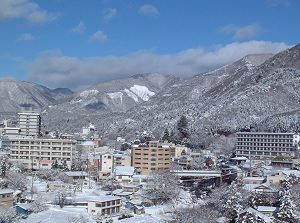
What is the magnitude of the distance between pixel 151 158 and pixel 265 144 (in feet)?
57.5

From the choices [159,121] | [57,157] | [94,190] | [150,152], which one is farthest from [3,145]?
[159,121]

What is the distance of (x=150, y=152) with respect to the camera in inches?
1806

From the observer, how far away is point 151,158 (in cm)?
4591

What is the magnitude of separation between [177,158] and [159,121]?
153ft

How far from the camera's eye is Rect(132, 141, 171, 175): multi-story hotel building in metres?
45.7

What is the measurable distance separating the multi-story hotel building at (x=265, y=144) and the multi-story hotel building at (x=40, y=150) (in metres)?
21.3

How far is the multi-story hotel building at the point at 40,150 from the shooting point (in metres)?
49.0

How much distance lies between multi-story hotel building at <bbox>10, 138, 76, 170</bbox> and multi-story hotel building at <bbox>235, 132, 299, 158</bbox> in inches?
838

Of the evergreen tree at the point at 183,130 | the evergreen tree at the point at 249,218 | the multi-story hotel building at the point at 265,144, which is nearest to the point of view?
the evergreen tree at the point at 249,218

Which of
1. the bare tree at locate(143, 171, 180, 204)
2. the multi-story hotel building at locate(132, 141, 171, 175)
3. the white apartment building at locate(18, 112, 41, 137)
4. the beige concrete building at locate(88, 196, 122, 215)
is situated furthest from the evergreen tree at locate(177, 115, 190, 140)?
the beige concrete building at locate(88, 196, 122, 215)

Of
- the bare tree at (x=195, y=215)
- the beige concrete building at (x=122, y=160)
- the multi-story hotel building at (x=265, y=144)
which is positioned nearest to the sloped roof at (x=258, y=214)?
the bare tree at (x=195, y=215)

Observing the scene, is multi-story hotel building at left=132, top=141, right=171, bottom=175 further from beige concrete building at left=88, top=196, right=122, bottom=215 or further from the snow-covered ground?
beige concrete building at left=88, top=196, right=122, bottom=215

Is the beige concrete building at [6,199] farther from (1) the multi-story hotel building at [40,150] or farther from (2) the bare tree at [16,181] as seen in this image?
(1) the multi-story hotel building at [40,150]

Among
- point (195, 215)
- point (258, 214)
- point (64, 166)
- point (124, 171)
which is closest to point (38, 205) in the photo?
point (195, 215)
